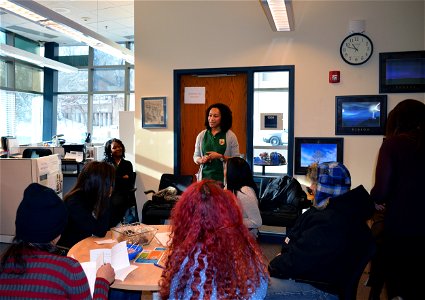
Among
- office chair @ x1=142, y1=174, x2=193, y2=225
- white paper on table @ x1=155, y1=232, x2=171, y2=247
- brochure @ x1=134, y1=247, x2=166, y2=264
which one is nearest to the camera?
brochure @ x1=134, y1=247, x2=166, y2=264

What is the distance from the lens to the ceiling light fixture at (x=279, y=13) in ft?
11.3

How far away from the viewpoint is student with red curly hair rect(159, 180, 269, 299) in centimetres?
128

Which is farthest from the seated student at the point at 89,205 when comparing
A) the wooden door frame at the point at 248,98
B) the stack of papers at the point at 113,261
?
the wooden door frame at the point at 248,98

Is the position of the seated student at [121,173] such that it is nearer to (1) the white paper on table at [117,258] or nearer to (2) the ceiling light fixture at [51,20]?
(2) the ceiling light fixture at [51,20]

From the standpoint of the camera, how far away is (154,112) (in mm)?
4945

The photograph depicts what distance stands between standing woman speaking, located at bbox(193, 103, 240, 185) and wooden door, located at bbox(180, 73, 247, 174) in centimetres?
76

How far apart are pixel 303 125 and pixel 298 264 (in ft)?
9.17

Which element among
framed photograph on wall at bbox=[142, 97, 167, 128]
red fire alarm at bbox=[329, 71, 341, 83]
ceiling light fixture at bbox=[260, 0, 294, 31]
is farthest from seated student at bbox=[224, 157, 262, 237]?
framed photograph on wall at bbox=[142, 97, 167, 128]

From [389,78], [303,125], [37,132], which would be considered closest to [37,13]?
[303,125]

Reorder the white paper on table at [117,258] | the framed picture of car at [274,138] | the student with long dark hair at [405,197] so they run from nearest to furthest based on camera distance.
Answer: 1. the white paper on table at [117,258]
2. the student with long dark hair at [405,197]
3. the framed picture of car at [274,138]

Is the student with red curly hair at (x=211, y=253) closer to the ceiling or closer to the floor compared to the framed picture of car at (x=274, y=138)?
closer to the floor

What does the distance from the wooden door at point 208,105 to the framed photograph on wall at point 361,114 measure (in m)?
1.14

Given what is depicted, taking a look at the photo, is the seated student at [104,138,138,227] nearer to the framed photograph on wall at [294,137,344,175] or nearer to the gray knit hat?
the framed photograph on wall at [294,137,344,175]

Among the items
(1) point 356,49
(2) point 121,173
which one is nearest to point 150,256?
(2) point 121,173
